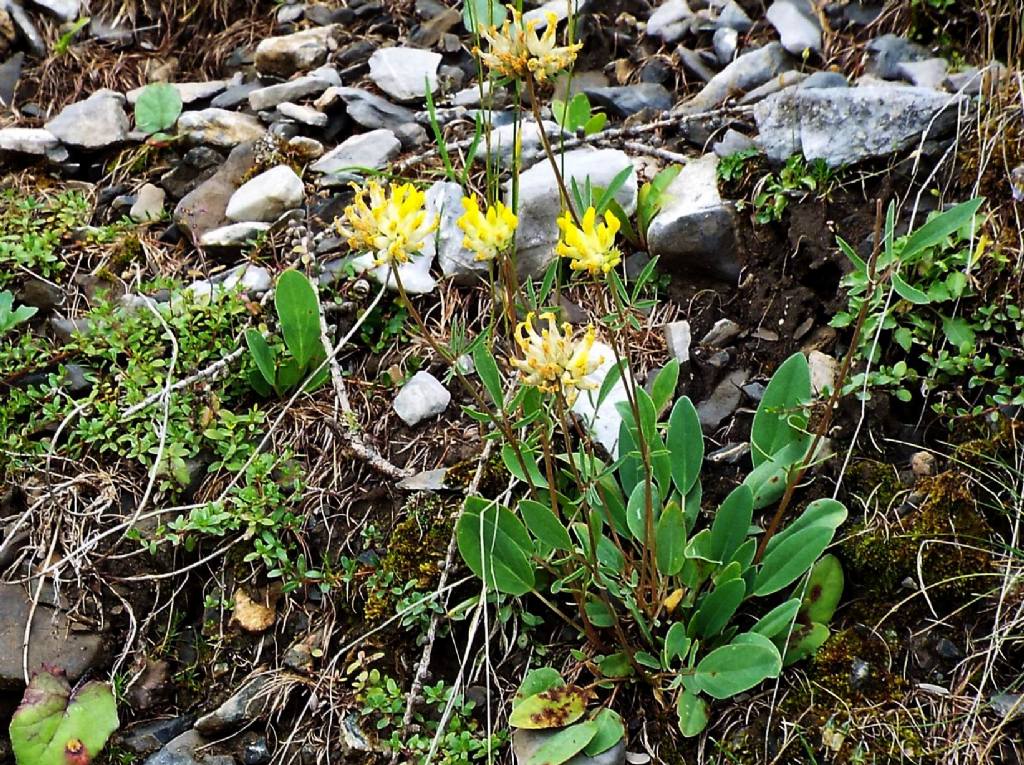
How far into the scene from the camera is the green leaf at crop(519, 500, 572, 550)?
2.25 meters

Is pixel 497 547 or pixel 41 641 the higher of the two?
pixel 497 547

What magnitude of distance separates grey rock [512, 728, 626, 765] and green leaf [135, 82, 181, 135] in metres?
2.61

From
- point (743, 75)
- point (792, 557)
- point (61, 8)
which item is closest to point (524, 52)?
point (792, 557)

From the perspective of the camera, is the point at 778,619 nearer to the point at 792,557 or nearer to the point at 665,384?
the point at 792,557

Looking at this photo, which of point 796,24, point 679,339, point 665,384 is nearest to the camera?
point 665,384

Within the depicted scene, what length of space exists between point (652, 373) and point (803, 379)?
510 millimetres

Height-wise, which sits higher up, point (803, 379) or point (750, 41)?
point (750, 41)

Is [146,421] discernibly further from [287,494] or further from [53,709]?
[53,709]

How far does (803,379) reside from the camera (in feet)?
8.18

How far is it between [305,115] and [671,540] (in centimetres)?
223

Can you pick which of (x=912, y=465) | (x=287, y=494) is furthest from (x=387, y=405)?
(x=912, y=465)

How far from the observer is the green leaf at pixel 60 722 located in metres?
2.49

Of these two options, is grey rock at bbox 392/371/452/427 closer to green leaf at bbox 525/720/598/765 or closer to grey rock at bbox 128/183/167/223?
green leaf at bbox 525/720/598/765

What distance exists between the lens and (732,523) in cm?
240
